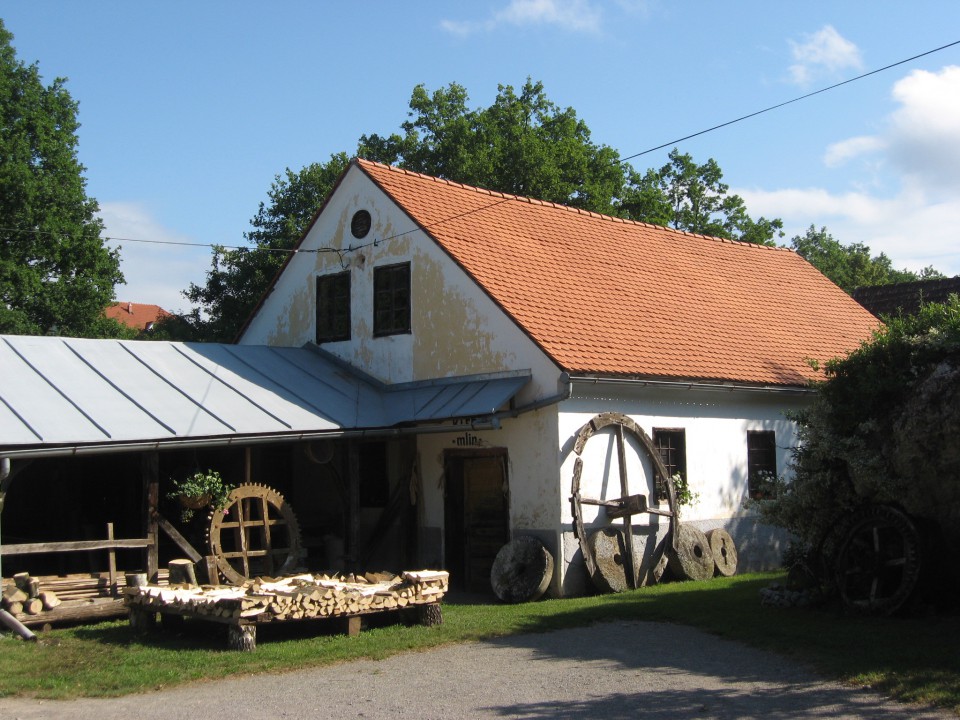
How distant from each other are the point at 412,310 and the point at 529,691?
359 inches

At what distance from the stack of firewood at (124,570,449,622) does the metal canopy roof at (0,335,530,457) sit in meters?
2.03

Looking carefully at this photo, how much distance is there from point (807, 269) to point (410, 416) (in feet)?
41.0

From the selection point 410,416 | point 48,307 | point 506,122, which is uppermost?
point 506,122

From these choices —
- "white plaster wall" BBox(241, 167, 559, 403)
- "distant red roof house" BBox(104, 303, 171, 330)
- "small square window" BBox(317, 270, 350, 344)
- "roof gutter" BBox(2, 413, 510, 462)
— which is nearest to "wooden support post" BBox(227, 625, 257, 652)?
"roof gutter" BBox(2, 413, 510, 462)

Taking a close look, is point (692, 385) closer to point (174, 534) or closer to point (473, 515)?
point (473, 515)

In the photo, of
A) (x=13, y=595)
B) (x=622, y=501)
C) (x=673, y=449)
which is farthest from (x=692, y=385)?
(x=13, y=595)

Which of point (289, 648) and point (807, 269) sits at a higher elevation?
point (807, 269)

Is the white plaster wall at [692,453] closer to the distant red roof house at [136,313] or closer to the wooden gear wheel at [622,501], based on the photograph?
the wooden gear wheel at [622,501]

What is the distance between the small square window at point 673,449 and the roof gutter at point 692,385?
783 millimetres

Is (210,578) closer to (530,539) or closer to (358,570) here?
(358,570)

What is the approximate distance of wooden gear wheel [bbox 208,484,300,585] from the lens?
1369cm

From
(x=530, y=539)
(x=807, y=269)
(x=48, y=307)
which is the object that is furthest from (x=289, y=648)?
(x=48, y=307)

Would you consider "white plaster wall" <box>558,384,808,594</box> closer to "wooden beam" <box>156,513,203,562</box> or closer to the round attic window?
"wooden beam" <box>156,513,203,562</box>

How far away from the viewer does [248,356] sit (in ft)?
55.7
